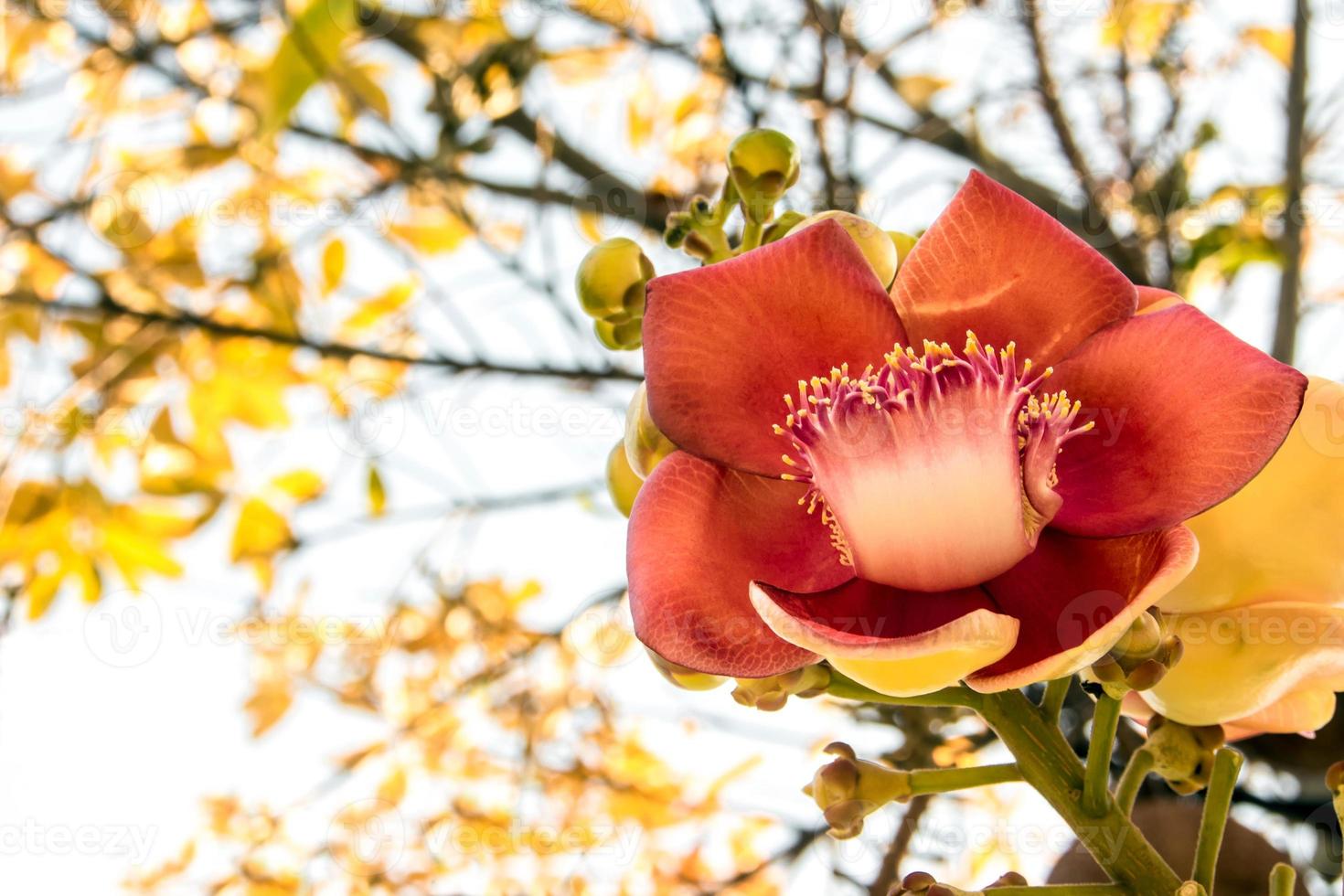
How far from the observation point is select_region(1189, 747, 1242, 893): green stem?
390mm

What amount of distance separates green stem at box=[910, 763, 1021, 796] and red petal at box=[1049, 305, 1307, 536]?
9 centimetres

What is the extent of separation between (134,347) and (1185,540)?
1.04 meters

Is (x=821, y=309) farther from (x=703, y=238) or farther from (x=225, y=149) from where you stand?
(x=225, y=149)

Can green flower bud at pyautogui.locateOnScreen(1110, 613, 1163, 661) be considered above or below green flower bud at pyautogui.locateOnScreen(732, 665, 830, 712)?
above

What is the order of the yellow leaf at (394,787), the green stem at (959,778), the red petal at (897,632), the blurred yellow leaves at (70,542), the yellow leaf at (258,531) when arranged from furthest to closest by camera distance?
the yellow leaf at (394,787) → the yellow leaf at (258,531) → the blurred yellow leaves at (70,542) → the green stem at (959,778) → the red petal at (897,632)

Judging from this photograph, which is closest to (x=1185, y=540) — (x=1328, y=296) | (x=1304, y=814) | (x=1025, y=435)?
(x=1025, y=435)

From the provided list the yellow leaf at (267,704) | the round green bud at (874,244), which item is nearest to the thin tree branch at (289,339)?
the yellow leaf at (267,704)

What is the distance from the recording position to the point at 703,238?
48 centimetres

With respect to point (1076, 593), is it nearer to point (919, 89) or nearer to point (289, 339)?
point (289, 339)

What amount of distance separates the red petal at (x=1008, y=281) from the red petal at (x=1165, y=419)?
0.04 feet

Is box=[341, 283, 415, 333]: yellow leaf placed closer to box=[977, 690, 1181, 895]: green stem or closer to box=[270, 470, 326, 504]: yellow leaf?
box=[270, 470, 326, 504]: yellow leaf

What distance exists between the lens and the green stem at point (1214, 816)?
1.28ft

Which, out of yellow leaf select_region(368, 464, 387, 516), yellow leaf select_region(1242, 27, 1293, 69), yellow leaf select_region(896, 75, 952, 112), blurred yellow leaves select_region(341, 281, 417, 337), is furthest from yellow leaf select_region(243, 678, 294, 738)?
yellow leaf select_region(1242, 27, 1293, 69)

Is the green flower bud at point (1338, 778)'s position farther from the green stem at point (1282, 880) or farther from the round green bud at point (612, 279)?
the round green bud at point (612, 279)
